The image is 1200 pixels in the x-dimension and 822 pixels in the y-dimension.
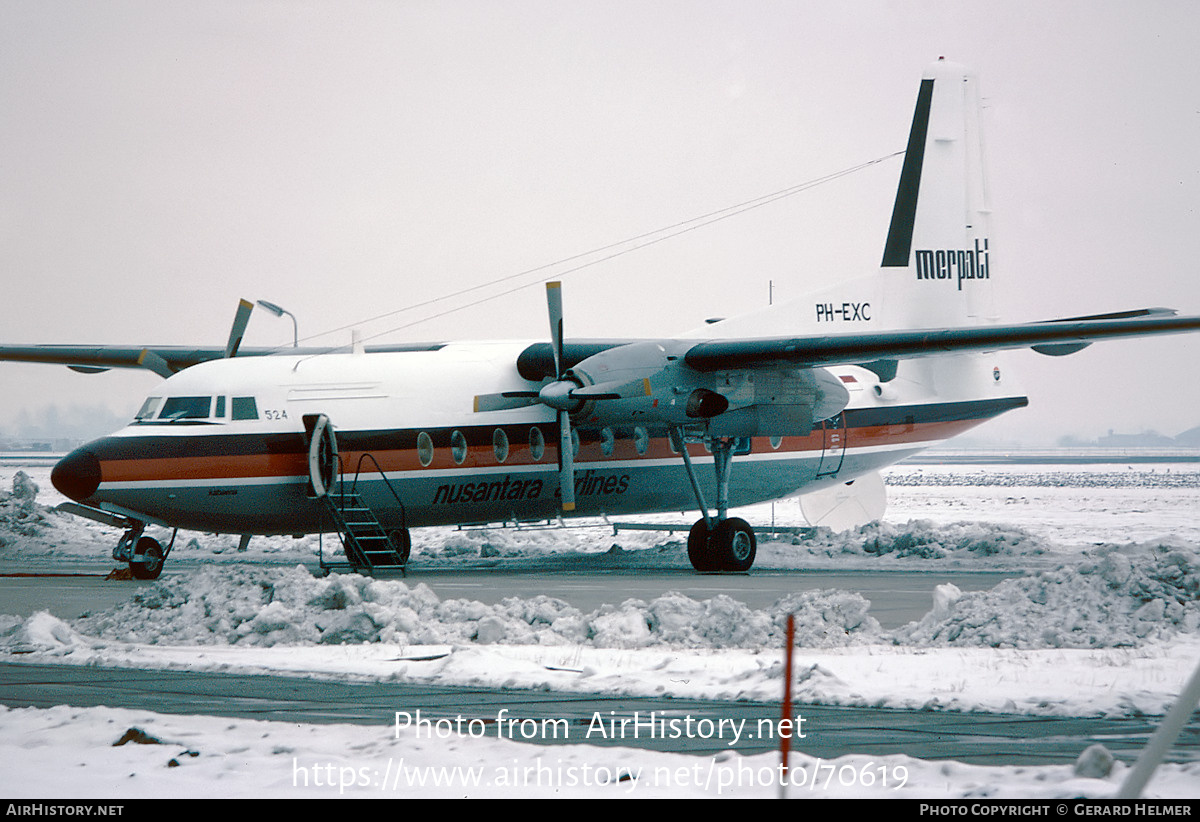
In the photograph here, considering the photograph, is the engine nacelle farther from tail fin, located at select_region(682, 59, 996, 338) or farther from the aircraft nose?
the aircraft nose

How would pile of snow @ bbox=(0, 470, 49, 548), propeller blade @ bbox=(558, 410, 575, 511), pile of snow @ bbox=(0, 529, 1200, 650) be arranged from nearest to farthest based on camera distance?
pile of snow @ bbox=(0, 529, 1200, 650) < propeller blade @ bbox=(558, 410, 575, 511) < pile of snow @ bbox=(0, 470, 49, 548)

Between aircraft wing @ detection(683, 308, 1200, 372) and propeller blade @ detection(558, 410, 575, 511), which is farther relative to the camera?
propeller blade @ detection(558, 410, 575, 511)

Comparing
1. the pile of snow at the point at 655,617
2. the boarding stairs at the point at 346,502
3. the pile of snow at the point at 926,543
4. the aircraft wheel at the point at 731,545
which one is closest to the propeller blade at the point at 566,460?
the boarding stairs at the point at 346,502

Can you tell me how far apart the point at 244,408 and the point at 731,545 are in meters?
7.76

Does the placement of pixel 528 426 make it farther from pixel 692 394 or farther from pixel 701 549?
pixel 701 549

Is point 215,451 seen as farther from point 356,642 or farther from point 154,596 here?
point 356,642

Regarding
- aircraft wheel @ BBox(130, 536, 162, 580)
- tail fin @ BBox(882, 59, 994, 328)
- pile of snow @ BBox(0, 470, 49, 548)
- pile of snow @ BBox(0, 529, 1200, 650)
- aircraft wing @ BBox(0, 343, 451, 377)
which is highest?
tail fin @ BBox(882, 59, 994, 328)

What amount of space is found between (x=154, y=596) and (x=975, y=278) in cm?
1921

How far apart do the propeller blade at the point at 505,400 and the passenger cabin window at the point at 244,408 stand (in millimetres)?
3338

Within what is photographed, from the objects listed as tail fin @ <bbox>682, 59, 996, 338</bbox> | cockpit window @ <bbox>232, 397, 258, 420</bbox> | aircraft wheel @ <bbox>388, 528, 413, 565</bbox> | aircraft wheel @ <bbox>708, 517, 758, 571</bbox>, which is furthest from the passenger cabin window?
tail fin @ <bbox>682, 59, 996, 338</bbox>

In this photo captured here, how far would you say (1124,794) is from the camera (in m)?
4.68

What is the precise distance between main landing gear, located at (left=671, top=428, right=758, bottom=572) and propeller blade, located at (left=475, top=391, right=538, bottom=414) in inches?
95.3

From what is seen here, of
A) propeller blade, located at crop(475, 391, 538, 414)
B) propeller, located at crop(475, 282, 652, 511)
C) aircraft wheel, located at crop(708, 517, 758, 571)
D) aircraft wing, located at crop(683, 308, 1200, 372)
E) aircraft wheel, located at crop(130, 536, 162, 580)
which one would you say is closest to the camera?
aircraft wheel, located at crop(130, 536, 162, 580)

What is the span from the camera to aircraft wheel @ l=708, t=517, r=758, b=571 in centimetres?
2102
